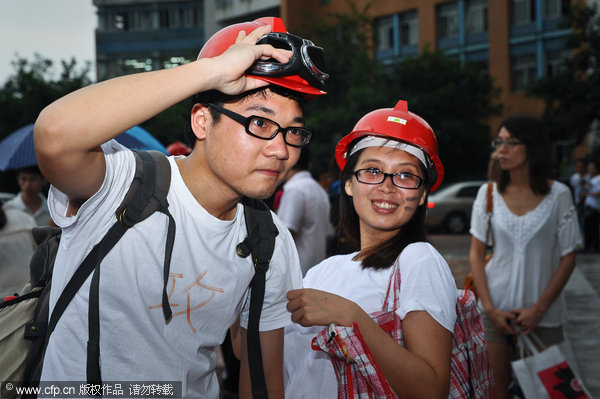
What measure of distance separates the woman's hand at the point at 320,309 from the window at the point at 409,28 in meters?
37.0

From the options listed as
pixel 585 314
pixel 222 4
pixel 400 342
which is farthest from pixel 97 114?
pixel 222 4

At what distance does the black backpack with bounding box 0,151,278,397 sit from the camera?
6.90ft

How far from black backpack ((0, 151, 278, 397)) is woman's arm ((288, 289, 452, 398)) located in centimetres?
22

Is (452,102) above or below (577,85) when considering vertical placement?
above

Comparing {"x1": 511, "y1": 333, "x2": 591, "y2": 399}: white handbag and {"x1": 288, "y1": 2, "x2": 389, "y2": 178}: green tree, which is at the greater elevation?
{"x1": 288, "y1": 2, "x2": 389, "y2": 178}: green tree

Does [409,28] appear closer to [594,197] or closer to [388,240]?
[594,197]

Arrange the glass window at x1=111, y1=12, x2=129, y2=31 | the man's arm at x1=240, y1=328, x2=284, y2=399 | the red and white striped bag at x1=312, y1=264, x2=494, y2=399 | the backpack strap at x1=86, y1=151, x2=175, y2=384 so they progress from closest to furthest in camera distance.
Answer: the backpack strap at x1=86, y1=151, x2=175, y2=384
the red and white striped bag at x1=312, y1=264, x2=494, y2=399
the man's arm at x1=240, y1=328, x2=284, y2=399
the glass window at x1=111, y1=12, x2=129, y2=31

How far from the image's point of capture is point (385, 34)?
39.4 m

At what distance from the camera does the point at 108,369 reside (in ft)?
7.03

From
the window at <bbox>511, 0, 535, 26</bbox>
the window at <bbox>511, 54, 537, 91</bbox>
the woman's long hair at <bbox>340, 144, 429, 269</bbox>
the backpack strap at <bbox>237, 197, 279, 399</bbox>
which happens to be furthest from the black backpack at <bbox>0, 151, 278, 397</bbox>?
the window at <bbox>511, 0, 535, 26</bbox>

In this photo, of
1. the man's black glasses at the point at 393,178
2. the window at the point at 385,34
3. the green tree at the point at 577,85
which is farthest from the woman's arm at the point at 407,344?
the window at the point at 385,34

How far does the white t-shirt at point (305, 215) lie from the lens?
608 cm

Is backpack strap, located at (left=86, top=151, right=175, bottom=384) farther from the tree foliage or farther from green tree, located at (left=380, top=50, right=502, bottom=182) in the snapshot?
green tree, located at (left=380, top=50, right=502, bottom=182)

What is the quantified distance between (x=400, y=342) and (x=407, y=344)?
0.18ft
